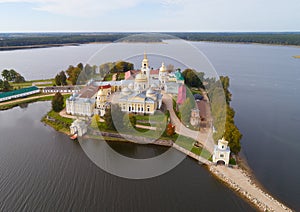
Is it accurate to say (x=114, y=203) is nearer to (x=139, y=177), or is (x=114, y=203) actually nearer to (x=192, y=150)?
(x=139, y=177)

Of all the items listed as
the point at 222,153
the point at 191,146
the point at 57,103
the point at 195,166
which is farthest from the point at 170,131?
the point at 57,103

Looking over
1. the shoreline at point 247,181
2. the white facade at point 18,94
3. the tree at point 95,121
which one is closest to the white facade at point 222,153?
the shoreline at point 247,181

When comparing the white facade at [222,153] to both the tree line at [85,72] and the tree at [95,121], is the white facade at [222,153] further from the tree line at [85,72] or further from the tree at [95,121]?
the tree line at [85,72]

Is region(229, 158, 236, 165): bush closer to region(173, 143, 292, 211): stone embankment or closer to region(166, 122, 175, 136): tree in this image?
region(173, 143, 292, 211): stone embankment

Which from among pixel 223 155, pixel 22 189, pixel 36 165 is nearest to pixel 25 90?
pixel 36 165

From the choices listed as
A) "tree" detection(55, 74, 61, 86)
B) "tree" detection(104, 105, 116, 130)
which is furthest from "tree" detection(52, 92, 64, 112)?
"tree" detection(55, 74, 61, 86)

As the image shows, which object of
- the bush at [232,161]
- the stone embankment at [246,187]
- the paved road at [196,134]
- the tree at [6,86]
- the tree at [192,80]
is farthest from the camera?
the tree at [192,80]
